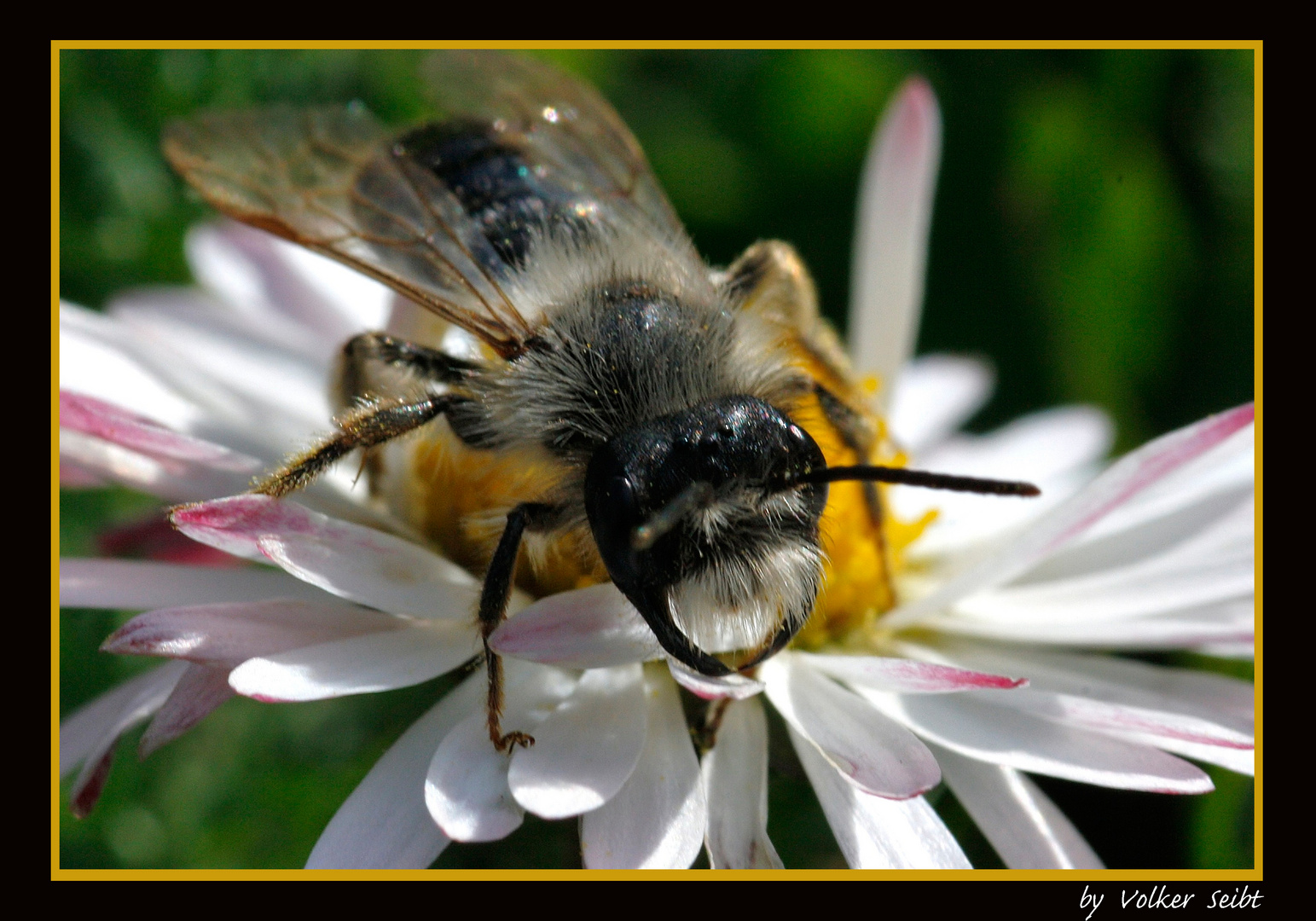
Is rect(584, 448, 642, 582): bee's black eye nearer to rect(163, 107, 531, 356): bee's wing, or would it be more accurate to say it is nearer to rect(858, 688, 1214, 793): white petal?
rect(163, 107, 531, 356): bee's wing

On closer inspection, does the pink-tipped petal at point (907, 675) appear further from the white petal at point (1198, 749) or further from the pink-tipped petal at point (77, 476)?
the pink-tipped petal at point (77, 476)

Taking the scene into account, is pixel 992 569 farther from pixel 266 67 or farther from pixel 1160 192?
pixel 266 67

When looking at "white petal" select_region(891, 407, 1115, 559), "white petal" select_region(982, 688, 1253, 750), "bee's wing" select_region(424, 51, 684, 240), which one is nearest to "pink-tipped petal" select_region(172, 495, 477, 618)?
"bee's wing" select_region(424, 51, 684, 240)

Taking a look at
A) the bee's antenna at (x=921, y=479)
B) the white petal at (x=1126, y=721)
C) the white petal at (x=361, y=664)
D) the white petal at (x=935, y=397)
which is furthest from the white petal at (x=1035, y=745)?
the white petal at (x=935, y=397)

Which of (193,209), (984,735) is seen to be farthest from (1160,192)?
(193,209)

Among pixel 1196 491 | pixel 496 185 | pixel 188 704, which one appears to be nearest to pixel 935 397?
pixel 1196 491

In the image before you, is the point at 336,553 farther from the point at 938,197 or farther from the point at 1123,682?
the point at 938,197
